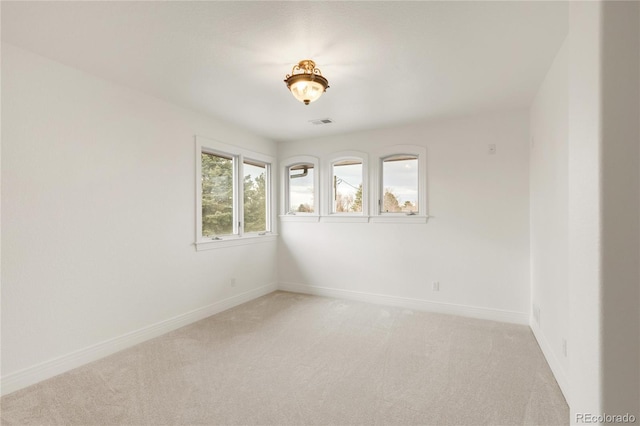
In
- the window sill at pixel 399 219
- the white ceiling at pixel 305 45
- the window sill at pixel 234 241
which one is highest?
the white ceiling at pixel 305 45

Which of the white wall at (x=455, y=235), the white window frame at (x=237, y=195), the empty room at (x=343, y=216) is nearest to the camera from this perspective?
the empty room at (x=343, y=216)

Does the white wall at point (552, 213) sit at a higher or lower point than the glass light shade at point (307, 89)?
lower

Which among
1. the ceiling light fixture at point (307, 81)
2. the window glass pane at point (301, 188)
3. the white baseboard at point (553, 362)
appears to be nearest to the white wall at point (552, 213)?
the white baseboard at point (553, 362)

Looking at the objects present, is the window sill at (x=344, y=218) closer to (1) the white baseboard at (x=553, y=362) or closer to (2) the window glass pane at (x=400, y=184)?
(2) the window glass pane at (x=400, y=184)

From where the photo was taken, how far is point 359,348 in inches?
126

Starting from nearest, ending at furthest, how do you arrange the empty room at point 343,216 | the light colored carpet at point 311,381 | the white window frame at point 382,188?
the empty room at point 343,216 → the light colored carpet at point 311,381 → the white window frame at point 382,188

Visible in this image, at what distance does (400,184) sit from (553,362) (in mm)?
2777

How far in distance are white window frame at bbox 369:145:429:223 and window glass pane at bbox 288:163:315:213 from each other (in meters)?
1.13

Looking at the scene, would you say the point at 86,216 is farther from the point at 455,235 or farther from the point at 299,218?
the point at 455,235

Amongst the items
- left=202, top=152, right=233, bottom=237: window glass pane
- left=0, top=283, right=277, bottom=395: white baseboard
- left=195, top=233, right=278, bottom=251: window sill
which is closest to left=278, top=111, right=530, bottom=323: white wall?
left=195, top=233, right=278, bottom=251: window sill

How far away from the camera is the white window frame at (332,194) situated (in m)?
4.88

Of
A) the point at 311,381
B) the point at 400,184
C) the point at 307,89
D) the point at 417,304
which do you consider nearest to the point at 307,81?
the point at 307,89

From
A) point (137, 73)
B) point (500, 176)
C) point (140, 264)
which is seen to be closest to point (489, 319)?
point (500, 176)

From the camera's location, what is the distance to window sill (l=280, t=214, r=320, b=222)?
528cm
